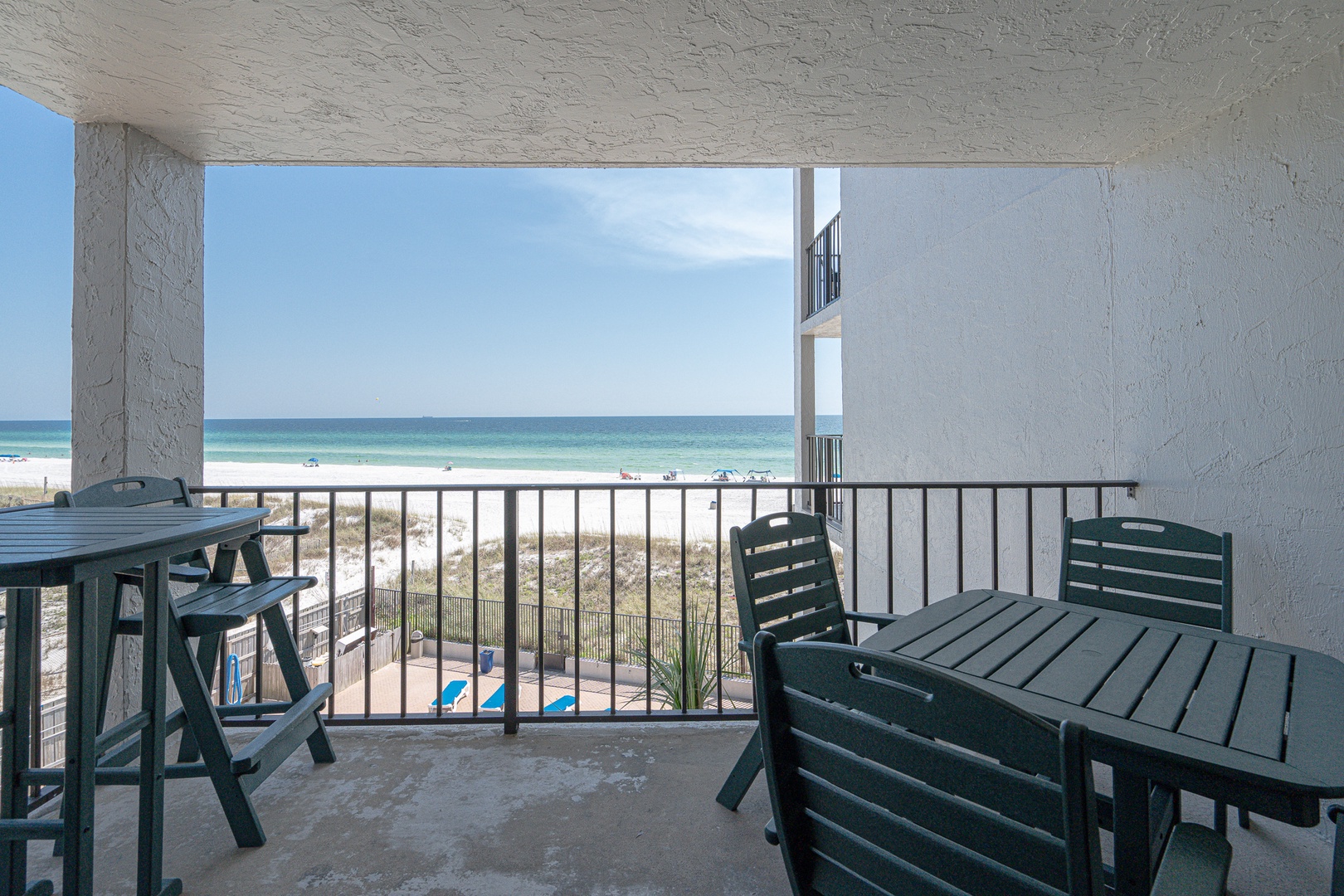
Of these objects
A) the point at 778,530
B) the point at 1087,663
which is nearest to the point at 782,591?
the point at 778,530

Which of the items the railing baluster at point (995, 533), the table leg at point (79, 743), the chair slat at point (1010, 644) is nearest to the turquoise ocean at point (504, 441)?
the railing baluster at point (995, 533)

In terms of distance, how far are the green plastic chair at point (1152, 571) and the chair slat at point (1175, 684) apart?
55cm

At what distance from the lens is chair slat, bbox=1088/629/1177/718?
43.4 inches

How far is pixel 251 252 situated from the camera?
111 feet

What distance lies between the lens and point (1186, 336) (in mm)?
2494

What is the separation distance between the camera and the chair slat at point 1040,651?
4.08 feet

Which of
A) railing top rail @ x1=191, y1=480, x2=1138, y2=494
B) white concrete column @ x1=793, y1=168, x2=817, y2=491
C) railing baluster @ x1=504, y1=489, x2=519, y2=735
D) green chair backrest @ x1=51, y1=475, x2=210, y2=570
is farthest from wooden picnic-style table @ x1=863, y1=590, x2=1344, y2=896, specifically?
white concrete column @ x1=793, y1=168, x2=817, y2=491

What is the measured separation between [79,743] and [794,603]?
66.3 inches

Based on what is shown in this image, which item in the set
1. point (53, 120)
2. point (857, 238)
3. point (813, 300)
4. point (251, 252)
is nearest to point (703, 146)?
point (53, 120)

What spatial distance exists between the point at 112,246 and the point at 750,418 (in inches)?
1602

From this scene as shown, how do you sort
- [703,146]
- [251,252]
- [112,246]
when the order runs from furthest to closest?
[251,252], [703,146], [112,246]

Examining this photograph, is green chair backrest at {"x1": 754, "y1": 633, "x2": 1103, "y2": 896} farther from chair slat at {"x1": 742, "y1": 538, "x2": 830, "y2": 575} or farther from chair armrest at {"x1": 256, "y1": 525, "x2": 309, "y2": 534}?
chair armrest at {"x1": 256, "y1": 525, "x2": 309, "y2": 534}

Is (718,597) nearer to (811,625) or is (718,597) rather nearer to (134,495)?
(811,625)

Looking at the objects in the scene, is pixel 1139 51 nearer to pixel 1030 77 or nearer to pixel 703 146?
pixel 1030 77
